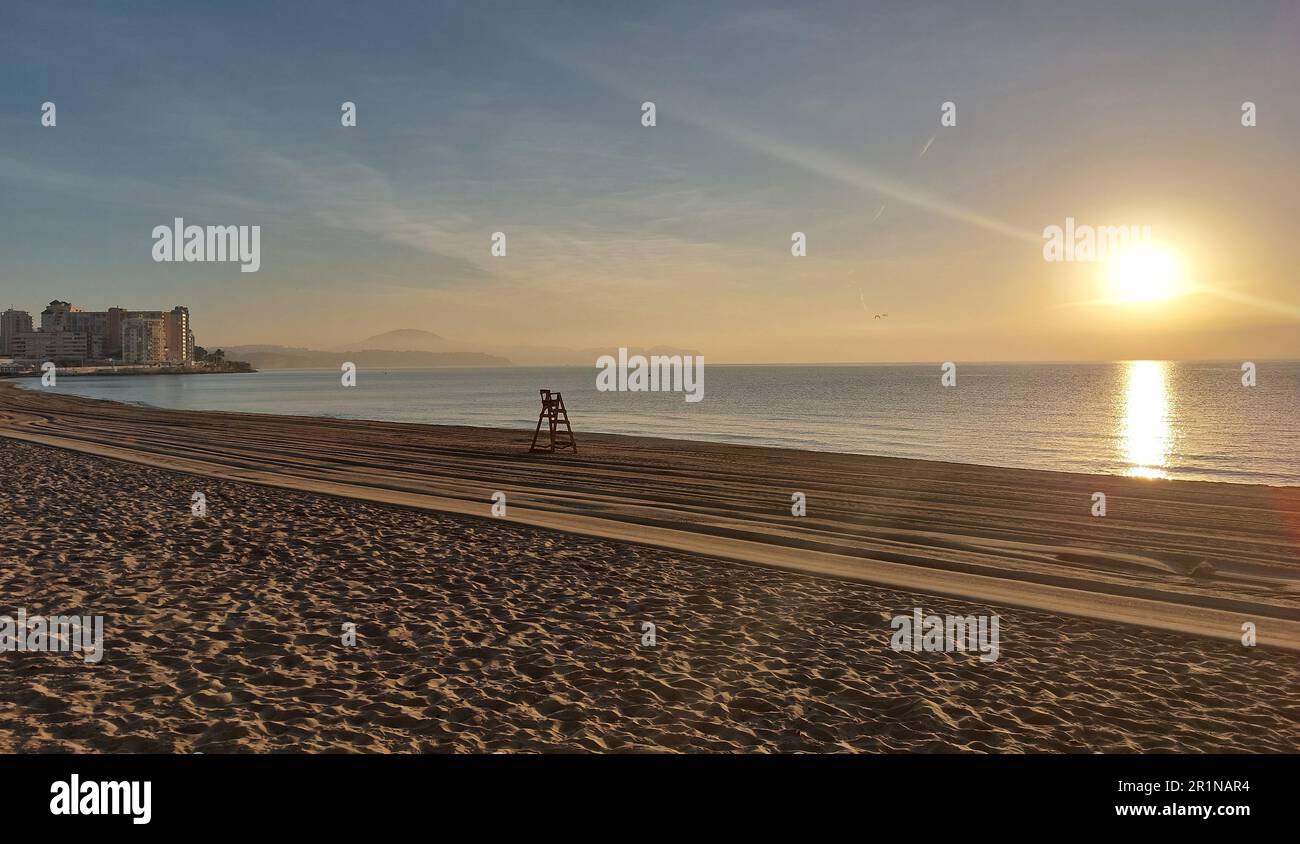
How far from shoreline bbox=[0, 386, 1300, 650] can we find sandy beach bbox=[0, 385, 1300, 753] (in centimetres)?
9

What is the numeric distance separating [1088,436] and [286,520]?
41525 millimetres

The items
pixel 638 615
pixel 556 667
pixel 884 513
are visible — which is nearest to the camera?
pixel 556 667

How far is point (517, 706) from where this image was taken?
602 centimetres

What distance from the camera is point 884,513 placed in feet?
48.5

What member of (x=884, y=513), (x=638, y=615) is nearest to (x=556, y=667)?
(x=638, y=615)

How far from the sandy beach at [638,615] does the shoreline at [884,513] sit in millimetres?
94

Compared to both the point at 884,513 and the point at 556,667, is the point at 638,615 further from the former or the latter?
the point at 884,513

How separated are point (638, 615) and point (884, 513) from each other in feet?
25.6

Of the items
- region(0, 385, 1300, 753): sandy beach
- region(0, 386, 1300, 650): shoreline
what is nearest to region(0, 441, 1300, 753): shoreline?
region(0, 385, 1300, 753): sandy beach

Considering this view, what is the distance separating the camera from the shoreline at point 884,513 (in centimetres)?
962

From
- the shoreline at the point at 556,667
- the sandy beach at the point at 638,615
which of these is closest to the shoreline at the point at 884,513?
the sandy beach at the point at 638,615

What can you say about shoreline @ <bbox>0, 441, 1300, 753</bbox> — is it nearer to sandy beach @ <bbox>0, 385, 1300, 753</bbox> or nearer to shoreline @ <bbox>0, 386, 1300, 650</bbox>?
sandy beach @ <bbox>0, 385, 1300, 753</bbox>

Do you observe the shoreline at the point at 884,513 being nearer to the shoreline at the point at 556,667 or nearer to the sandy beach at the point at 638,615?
the sandy beach at the point at 638,615
